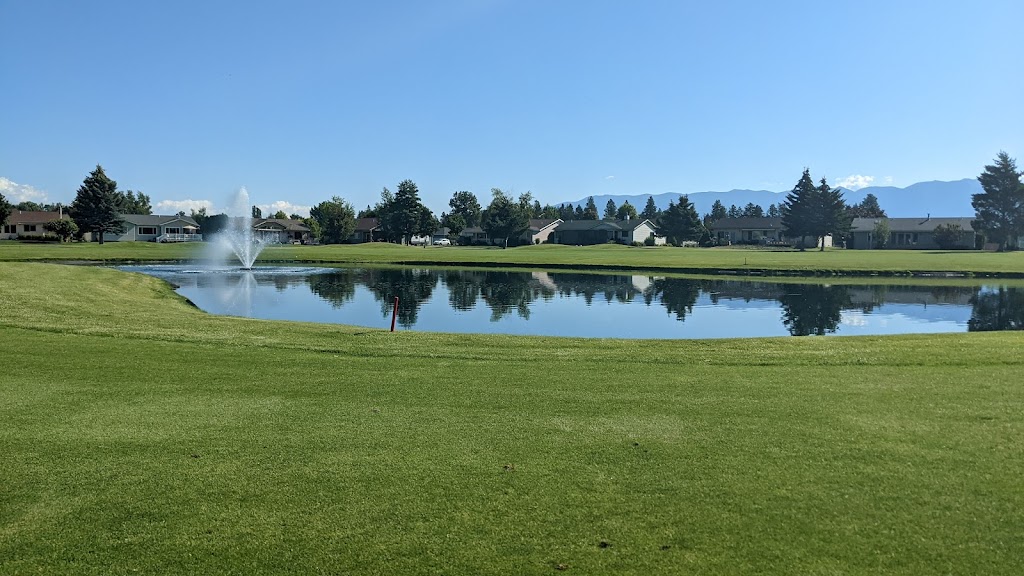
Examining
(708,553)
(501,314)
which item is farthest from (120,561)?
(501,314)

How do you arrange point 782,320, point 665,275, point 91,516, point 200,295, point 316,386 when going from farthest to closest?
1. point 665,275
2. point 200,295
3. point 782,320
4. point 316,386
5. point 91,516

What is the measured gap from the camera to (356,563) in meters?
4.66

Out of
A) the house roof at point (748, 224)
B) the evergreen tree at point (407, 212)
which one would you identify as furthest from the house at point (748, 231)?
the evergreen tree at point (407, 212)

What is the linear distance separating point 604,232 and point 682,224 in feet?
46.4

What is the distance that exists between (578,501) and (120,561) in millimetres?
3111

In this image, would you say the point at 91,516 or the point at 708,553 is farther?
the point at 91,516

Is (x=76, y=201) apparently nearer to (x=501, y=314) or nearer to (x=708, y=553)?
(x=501, y=314)

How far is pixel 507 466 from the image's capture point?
6.32 m

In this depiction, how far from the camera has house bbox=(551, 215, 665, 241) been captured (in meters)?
120

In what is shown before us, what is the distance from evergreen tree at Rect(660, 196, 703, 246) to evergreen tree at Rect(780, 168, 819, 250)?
56.1 ft

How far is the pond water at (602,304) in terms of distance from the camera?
24.3m

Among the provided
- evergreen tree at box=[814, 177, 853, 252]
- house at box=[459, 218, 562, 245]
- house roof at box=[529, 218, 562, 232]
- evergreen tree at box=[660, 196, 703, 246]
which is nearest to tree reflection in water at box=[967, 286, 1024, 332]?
evergreen tree at box=[814, 177, 853, 252]

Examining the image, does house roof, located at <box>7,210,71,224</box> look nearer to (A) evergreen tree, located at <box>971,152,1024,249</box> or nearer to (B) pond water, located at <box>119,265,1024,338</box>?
(B) pond water, located at <box>119,265,1024,338</box>

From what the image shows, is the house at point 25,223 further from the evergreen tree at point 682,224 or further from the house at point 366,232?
the evergreen tree at point 682,224
